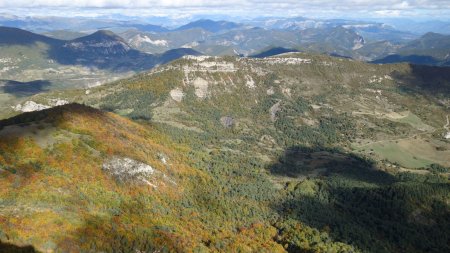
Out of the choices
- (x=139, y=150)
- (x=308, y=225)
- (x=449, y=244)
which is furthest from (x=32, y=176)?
(x=449, y=244)

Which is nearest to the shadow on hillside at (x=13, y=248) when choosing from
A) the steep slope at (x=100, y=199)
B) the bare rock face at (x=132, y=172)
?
the steep slope at (x=100, y=199)

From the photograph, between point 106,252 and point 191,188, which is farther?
point 191,188

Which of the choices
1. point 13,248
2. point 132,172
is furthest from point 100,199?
point 13,248

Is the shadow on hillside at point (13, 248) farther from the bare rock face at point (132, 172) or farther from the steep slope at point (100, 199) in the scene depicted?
the bare rock face at point (132, 172)

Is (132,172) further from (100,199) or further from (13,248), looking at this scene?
(13,248)

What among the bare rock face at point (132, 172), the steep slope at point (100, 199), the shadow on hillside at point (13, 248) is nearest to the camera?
the shadow on hillside at point (13, 248)

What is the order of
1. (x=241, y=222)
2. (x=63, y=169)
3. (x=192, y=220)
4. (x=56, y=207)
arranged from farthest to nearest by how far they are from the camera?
(x=241, y=222) < (x=192, y=220) < (x=63, y=169) < (x=56, y=207)

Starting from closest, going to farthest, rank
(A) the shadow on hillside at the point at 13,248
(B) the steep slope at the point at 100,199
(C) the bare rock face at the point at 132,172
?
(A) the shadow on hillside at the point at 13,248
(B) the steep slope at the point at 100,199
(C) the bare rock face at the point at 132,172

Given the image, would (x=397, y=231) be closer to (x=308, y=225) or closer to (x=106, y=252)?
(x=308, y=225)

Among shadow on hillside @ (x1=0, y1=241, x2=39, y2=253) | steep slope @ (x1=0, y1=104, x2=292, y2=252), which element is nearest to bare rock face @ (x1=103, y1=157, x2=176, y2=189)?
steep slope @ (x1=0, y1=104, x2=292, y2=252)
